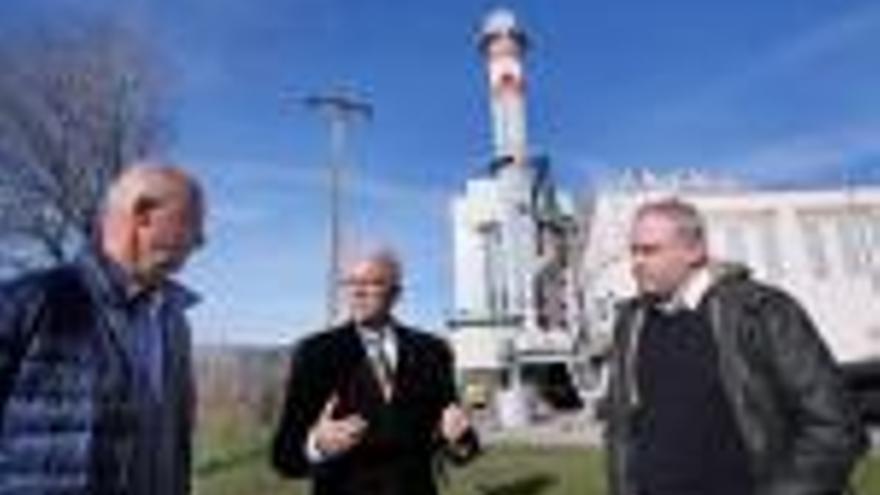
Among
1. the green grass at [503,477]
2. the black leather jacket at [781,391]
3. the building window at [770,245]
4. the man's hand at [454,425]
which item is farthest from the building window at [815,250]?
the black leather jacket at [781,391]

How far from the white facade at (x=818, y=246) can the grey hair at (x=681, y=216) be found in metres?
27.9

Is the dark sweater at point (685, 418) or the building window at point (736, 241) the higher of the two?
the building window at point (736, 241)

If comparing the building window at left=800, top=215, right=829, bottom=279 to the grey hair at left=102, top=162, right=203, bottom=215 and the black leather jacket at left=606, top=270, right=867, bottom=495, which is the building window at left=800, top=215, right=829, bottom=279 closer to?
the black leather jacket at left=606, top=270, right=867, bottom=495

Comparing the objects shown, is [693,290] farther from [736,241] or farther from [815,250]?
[815,250]

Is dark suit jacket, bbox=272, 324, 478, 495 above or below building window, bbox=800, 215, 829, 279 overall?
below

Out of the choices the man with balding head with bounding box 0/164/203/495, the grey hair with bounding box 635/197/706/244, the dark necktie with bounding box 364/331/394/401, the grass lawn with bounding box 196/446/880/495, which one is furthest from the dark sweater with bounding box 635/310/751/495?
the grass lawn with bounding box 196/446/880/495

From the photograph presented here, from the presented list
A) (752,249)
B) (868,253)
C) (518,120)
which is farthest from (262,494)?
(518,120)

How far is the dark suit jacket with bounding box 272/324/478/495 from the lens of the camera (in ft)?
19.7

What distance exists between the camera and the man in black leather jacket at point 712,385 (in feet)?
17.5

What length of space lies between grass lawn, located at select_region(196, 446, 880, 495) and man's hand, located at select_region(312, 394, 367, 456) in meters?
12.2

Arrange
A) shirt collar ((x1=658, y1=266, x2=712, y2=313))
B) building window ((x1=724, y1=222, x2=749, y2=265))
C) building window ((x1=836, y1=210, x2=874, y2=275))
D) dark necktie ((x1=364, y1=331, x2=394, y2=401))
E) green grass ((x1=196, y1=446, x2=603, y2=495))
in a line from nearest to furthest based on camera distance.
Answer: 1. shirt collar ((x1=658, y1=266, x2=712, y2=313))
2. dark necktie ((x1=364, y1=331, x2=394, y2=401))
3. green grass ((x1=196, y1=446, x2=603, y2=495))
4. building window ((x1=724, y1=222, x2=749, y2=265))
5. building window ((x1=836, y1=210, x2=874, y2=275))

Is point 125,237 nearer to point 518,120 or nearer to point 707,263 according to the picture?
point 707,263

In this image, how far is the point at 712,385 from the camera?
5.63 metres

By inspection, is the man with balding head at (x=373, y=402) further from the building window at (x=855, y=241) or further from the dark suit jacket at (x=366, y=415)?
the building window at (x=855, y=241)
